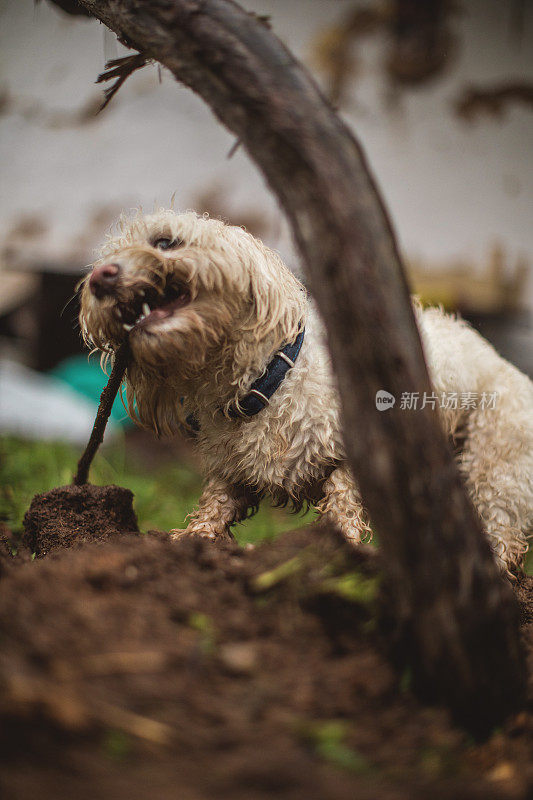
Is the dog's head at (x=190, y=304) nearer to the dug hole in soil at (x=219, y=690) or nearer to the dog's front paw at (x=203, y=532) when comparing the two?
the dog's front paw at (x=203, y=532)

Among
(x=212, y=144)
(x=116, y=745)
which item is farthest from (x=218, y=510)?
(x=212, y=144)

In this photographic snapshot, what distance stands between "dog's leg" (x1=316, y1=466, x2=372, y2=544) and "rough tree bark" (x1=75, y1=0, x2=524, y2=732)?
772 mm

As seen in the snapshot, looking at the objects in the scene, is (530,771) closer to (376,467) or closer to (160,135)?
(376,467)

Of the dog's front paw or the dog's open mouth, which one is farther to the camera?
the dog's front paw

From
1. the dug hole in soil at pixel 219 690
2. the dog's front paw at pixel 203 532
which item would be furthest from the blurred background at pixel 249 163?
the dug hole in soil at pixel 219 690

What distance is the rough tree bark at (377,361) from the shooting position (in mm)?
1116

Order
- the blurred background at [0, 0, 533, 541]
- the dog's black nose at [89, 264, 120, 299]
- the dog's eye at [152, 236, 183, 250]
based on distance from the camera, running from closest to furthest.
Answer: the dog's black nose at [89, 264, 120, 299]
the dog's eye at [152, 236, 183, 250]
the blurred background at [0, 0, 533, 541]

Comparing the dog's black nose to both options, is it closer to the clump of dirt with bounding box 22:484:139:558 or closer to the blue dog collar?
the blue dog collar

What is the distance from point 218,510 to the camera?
2160mm

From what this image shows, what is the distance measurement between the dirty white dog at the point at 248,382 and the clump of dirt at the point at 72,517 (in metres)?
0.33

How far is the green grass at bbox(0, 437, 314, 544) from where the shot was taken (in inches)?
121

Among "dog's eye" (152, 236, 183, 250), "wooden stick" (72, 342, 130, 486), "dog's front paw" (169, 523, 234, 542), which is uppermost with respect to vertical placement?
"dog's eye" (152, 236, 183, 250)

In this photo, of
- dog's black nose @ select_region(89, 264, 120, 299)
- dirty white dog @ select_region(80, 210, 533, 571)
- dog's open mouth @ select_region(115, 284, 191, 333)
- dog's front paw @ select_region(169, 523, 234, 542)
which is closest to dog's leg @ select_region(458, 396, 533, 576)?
dirty white dog @ select_region(80, 210, 533, 571)

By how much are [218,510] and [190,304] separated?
30.2 inches
